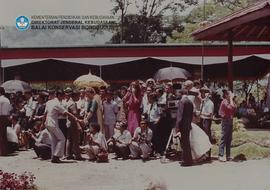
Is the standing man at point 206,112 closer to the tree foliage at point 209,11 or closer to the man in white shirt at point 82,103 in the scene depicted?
the man in white shirt at point 82,103

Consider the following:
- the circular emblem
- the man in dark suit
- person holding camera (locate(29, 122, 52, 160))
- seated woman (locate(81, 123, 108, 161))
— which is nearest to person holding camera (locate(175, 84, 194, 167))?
the man in dark suit

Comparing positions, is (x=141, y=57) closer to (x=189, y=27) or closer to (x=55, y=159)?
(x=55, y=159)

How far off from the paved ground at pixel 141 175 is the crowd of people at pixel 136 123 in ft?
1.32

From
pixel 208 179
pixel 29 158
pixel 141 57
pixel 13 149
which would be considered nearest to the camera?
pixel 208 179

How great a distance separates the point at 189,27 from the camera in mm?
46656

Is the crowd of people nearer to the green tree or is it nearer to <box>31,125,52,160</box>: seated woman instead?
<box>31,125,52,160</box>: seated woman

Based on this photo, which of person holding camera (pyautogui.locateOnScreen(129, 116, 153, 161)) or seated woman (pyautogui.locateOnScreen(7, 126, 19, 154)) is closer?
person holding camera (pyautogui.locateOnScreen(129, 116, 153, 161))

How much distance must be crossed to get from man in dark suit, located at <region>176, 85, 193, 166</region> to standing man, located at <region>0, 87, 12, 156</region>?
461 centimetres

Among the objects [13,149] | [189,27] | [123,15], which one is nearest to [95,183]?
[13,149]

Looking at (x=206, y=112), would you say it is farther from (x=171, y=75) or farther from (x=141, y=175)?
(x=171, y=75)

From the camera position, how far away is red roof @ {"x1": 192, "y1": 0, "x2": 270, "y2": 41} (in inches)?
477

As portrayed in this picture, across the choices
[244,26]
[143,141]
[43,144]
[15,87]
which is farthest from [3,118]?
[244,26]

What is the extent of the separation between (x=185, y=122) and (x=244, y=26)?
563 centimetres

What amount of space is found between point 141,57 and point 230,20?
11020 mm
